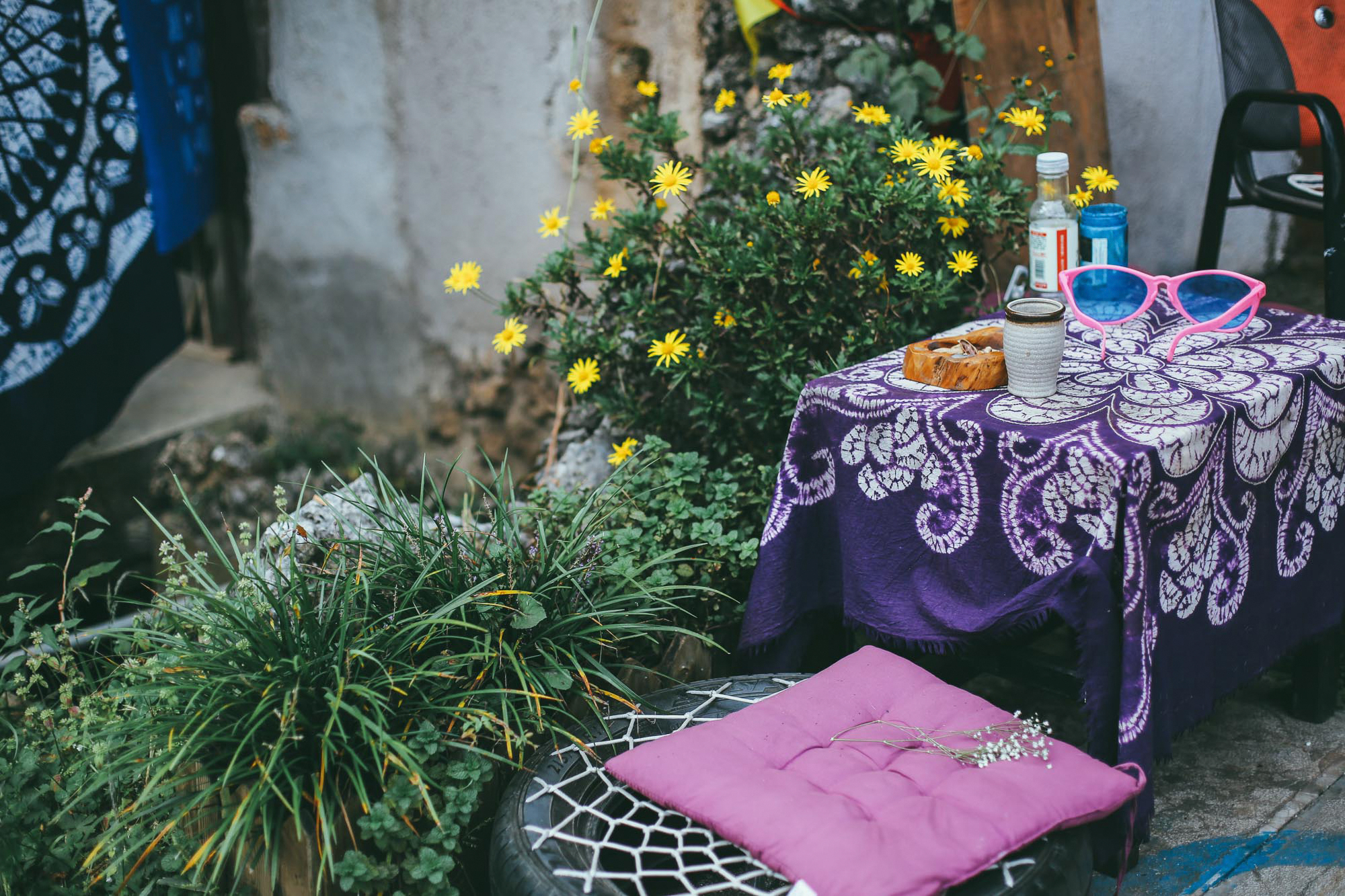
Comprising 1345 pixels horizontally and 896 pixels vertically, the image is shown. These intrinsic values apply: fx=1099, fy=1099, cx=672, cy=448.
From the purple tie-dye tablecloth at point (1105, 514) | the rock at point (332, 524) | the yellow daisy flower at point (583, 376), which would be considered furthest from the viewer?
the yellow daisy flower at point (583, 376)

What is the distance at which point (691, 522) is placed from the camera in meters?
2.59

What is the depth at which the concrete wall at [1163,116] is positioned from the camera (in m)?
3.51

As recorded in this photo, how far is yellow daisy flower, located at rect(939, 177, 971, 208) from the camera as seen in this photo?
272cm

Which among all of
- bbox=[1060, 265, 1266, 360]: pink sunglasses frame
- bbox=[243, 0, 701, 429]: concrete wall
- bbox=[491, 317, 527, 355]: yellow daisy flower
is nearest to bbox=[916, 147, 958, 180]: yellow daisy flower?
bbox=[1060, 265, 1266, 360]: pink sunglasses frame

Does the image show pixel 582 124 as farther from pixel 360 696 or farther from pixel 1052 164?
pixel 360 696

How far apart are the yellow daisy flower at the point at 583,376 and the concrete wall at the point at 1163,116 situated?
6.09ft

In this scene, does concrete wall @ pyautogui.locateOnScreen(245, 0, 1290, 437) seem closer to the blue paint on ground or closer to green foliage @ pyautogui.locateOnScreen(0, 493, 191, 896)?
the blue paint on ground

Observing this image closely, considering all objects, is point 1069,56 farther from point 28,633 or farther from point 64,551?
point 64,551

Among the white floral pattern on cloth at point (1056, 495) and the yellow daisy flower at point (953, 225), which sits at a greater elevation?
the yellow daisy flower at point (953, 225)

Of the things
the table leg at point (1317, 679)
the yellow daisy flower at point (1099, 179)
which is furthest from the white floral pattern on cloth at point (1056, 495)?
the yellow daisy flower at point (1099, 179)

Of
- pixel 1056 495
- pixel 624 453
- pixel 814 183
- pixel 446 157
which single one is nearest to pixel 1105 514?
pixel 1056 495

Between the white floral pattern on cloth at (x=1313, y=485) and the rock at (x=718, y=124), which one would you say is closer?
the white floral pattern on cloth at (x=1313, y=485)

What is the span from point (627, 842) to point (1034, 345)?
3.74 ft

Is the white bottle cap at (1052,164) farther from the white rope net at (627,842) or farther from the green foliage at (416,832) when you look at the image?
the green foliage at (416,832)
